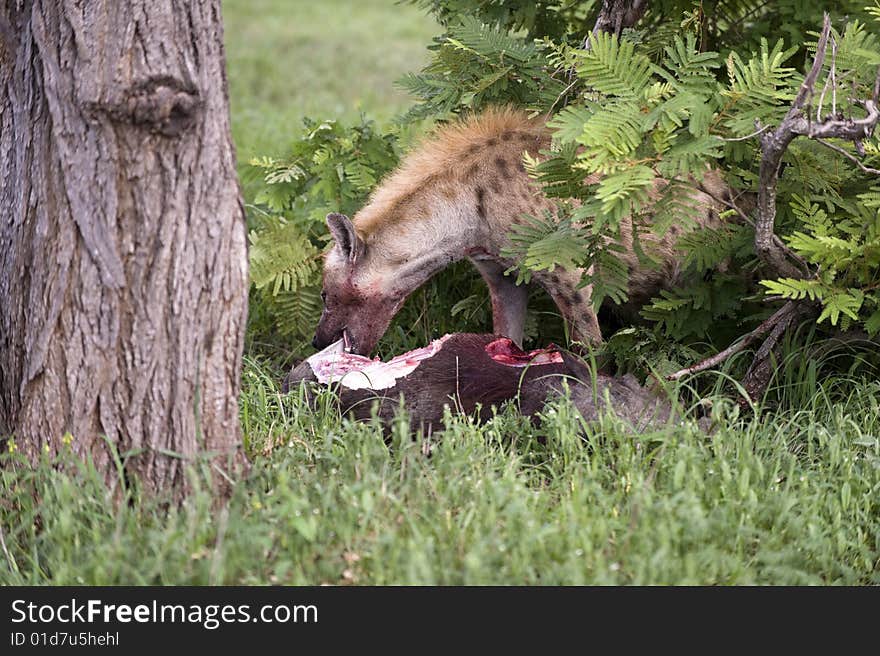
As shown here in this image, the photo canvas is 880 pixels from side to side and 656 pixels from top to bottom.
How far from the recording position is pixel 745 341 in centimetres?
465

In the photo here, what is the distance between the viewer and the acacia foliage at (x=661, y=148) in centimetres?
399

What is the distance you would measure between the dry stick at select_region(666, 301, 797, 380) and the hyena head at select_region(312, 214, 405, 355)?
1.50 m

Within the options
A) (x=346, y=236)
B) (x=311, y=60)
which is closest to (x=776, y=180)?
(x=346, y=236)

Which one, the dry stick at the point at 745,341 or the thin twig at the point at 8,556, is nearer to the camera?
the thin twig at the point at 8,556

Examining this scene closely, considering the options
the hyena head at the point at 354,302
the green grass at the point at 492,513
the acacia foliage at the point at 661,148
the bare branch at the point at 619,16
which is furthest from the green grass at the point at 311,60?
the green grass at the point at 492,513

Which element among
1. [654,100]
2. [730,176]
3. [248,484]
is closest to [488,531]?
[248,484]

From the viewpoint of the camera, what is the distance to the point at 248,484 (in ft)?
12.0

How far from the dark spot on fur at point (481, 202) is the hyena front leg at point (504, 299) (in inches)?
11.7

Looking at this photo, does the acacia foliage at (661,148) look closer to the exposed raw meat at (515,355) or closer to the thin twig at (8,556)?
the exposed raw meat at (515,355)

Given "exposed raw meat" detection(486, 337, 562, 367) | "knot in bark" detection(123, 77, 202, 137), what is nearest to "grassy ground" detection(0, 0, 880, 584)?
"exposed raw meat" detection(486, 337, 562, 367)

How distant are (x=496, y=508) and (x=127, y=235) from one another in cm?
139

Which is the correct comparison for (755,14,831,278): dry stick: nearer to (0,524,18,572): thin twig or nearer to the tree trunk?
the tree trunk

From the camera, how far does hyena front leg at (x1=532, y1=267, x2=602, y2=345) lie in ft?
16.9

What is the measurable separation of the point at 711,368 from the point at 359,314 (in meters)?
1.67
